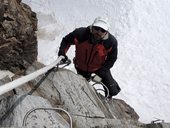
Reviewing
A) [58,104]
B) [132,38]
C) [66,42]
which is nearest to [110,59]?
[66,42]

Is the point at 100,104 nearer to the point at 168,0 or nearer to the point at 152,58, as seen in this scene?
the point at 152,58

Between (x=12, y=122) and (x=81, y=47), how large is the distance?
3.41 metres

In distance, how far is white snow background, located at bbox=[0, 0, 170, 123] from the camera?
17672mm

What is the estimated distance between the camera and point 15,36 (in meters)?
14.2

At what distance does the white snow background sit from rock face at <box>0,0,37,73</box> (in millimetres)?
3060

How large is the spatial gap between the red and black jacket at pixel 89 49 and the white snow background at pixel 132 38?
7612 mm

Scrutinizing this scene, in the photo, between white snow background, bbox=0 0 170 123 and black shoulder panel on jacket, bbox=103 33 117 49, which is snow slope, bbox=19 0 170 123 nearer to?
white snow background, bbox=0 0 170 123

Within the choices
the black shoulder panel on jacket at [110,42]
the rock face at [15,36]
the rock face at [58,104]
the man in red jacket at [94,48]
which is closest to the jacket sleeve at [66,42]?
the man in red jacket at [94,48]

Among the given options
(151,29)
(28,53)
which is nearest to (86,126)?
(28,53)

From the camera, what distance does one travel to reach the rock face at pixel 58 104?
215 inches

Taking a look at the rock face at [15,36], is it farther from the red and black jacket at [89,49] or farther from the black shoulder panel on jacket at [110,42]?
the black shoulder panel on jacket at [110,42]

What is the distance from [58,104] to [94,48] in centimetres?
164

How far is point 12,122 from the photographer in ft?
17.2

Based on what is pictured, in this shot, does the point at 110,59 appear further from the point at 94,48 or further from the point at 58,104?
the point at 58,104
